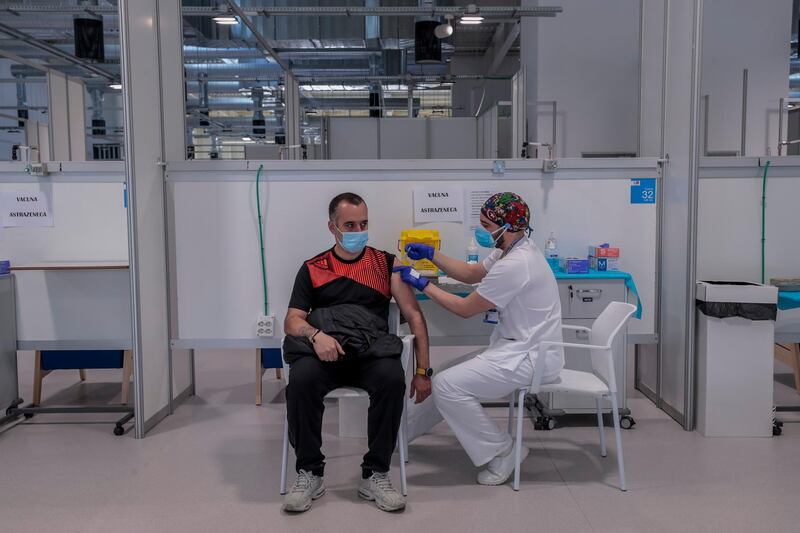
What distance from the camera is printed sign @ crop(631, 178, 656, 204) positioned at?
11.1ft

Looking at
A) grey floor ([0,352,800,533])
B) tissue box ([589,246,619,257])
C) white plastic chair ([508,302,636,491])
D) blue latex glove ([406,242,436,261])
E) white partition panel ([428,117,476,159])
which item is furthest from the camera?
white partition panel ([428,117,476,159])

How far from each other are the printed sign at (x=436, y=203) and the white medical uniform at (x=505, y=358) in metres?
0.89

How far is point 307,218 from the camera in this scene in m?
3.36

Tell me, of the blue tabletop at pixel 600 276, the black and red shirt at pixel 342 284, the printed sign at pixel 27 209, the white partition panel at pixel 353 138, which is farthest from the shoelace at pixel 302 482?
the white partition panel at pixel 353 138

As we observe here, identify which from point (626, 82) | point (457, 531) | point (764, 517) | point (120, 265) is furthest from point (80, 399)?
point (626, 82)

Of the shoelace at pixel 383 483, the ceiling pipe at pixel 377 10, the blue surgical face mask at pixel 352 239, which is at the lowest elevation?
the shoelace at pixel 383 483

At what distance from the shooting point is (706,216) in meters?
3.46

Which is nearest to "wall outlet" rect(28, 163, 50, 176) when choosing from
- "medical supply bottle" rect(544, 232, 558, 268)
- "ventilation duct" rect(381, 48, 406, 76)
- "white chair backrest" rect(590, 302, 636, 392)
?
"medical supply bottle" rect(544, 232, 558, 268)

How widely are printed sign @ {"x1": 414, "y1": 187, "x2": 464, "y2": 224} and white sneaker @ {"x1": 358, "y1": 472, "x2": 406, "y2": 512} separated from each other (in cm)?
147

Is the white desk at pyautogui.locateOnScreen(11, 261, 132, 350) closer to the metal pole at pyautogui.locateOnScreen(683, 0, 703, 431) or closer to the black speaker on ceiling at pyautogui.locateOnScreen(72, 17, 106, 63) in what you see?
the metal pole at pyautogui.locateOnScreen(683, 0, 703, 431)

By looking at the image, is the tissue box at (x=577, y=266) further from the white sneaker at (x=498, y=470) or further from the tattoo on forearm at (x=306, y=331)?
the tattoo on forearm at (x=306, y=331)

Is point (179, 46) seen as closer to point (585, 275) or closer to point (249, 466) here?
point (249, 466)

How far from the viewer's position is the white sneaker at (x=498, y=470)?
2.51 metres

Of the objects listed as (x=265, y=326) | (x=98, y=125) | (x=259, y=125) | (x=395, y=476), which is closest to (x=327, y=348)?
(x=395, y=476)
